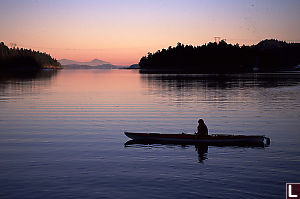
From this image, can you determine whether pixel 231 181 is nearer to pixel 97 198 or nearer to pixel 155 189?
pixel 155 189

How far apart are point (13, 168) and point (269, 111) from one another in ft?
130

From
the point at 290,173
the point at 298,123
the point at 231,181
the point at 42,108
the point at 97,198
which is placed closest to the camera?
the point at 97,198

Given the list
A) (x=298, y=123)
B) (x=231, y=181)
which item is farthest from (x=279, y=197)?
(x=298, y=123)

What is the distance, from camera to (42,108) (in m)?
55.3

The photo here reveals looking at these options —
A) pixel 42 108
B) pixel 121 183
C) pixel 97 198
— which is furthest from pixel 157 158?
pixel 42 108

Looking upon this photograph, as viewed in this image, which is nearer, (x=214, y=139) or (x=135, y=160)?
(x=135, y=160)

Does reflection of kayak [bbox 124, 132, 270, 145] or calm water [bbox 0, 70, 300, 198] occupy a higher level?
reflection of kayak [bbox 124, 132, 270, 145]

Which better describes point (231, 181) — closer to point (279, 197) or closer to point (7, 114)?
point (279, 197)

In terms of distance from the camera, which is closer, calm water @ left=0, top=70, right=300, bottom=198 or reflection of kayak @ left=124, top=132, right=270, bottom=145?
calm water @ left=0, top=70, right=300, bottom=198

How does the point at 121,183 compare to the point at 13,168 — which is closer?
the point at 121,183

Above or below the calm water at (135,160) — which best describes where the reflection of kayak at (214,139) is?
above

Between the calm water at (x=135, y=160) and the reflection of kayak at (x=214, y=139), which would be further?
the reflection of kayak at (x=214, y=139)

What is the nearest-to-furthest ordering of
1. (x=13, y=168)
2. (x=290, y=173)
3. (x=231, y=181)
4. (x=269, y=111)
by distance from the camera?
1. (x=231, y=181)
2. (x=290, y=173)
3. (x=13, y=168)
4. (x=269, y=111)

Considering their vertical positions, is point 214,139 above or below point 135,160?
above
